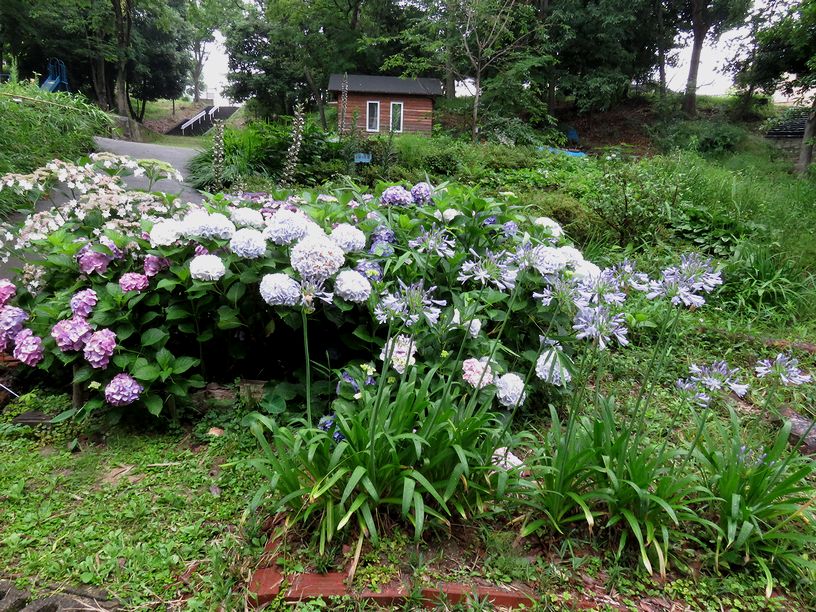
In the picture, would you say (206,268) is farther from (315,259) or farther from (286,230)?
(315,259)

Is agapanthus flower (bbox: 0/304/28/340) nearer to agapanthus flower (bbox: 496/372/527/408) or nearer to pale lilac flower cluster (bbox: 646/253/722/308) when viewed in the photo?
agapanthus flower (bbox: 496/372/527/408)

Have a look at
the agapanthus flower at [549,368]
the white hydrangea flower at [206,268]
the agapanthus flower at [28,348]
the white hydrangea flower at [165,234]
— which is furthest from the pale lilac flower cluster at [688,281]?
the agapanthus flower at [28,348]

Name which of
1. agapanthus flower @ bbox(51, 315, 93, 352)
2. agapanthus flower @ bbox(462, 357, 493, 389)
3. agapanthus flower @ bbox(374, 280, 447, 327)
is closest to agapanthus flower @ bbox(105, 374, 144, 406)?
agapanthus flower @ bbox(51, 315, 93, 352)

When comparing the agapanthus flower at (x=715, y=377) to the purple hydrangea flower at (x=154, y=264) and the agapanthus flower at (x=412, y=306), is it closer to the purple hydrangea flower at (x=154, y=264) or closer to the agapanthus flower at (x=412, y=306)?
the agapanthus flower at (x=412, y=306)

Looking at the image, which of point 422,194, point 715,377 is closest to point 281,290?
point 422,194

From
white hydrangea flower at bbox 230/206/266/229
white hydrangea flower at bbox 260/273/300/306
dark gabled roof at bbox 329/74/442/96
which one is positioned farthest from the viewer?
dark gabled roof at bbox 329/74/442/96

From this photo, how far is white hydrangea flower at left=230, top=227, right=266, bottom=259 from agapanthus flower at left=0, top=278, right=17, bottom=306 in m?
1.36

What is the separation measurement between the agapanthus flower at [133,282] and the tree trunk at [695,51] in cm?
1954

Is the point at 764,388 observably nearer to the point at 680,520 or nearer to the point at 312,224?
the point at 680,520

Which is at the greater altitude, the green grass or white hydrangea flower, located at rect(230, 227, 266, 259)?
white hydrangea flower, located at rect(230, 227, 266, 259)

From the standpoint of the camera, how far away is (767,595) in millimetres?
1445

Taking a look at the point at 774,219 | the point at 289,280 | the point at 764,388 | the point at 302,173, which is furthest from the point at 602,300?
the point at 302,173

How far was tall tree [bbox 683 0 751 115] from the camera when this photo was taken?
16719 millimetres

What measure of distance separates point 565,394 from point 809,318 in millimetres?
2979
